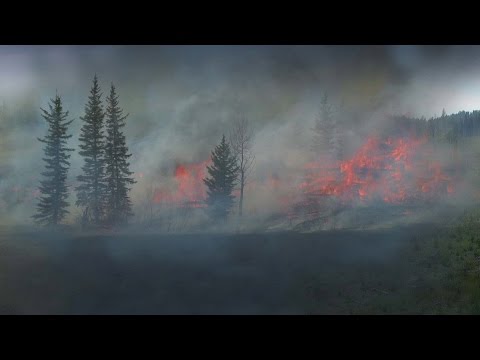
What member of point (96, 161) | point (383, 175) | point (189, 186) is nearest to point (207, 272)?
point (189, 186)

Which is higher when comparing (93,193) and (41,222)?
(93,193)

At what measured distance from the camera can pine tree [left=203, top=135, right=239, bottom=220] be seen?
7836mm

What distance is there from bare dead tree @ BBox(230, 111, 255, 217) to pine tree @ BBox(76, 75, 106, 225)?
248cm

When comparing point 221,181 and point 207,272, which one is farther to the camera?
point 221,181

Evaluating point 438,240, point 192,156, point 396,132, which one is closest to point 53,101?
point 192,156

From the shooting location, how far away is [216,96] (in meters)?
7.78

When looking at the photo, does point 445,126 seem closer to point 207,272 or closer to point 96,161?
point 207,272

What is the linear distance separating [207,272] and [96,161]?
292 cm

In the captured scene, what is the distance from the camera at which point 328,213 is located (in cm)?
780

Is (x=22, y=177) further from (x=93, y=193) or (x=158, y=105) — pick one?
(x=158, y=105)

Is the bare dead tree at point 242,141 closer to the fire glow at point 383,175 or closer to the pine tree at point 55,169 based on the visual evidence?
the fire glow at point 383,175

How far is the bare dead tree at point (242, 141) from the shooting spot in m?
7.79

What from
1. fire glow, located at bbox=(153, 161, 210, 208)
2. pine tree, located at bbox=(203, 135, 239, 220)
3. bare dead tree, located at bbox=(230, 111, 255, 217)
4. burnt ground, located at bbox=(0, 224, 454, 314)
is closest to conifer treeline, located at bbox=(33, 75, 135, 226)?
burnt ground, located at bbox=(0, 224, 454, 314)
